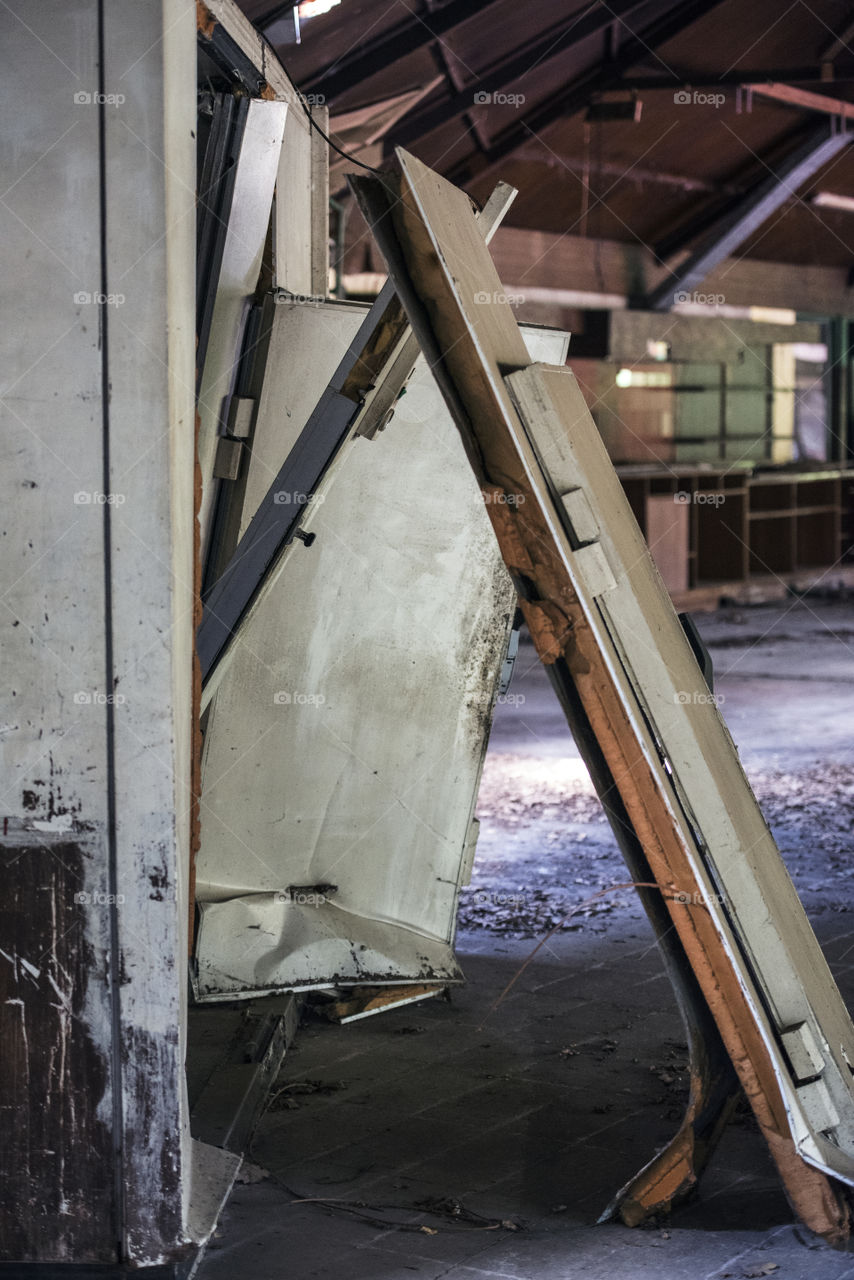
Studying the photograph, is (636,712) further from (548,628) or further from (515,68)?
(515,68)

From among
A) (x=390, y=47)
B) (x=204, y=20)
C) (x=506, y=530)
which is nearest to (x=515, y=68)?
(x=390, y=47)

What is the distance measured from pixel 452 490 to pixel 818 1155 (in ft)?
8.06

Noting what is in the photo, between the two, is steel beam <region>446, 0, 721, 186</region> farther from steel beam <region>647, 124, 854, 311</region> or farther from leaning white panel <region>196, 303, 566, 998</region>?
leaning white panel <region>196, 303, 566, 998</region>

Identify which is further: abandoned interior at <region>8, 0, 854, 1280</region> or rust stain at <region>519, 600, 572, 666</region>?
rust stain at <region>519, 600, 572, 666</region>

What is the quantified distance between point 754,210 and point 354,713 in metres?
13.9

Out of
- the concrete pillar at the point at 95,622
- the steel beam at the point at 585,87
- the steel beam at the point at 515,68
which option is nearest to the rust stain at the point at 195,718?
the concrete pillar at the point at 95,622

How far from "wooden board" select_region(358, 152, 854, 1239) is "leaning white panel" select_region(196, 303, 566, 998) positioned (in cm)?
137

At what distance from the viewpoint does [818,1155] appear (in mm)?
3059

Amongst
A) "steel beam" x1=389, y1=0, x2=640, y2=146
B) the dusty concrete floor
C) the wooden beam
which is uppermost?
the wooden beam

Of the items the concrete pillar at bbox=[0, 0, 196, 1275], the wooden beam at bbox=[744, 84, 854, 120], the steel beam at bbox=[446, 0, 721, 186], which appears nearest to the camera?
the concrete pillar at bbox=[0, 0, 196, 1275]

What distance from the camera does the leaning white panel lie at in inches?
178

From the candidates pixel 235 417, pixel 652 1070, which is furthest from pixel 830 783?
pixel 235 417

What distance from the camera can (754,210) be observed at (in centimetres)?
1677

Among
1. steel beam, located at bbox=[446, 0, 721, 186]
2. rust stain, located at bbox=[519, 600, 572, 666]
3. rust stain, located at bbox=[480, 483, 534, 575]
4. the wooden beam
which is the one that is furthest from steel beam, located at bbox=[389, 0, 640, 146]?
rust stain, located at bbox=[519, 600, 572, 666]
